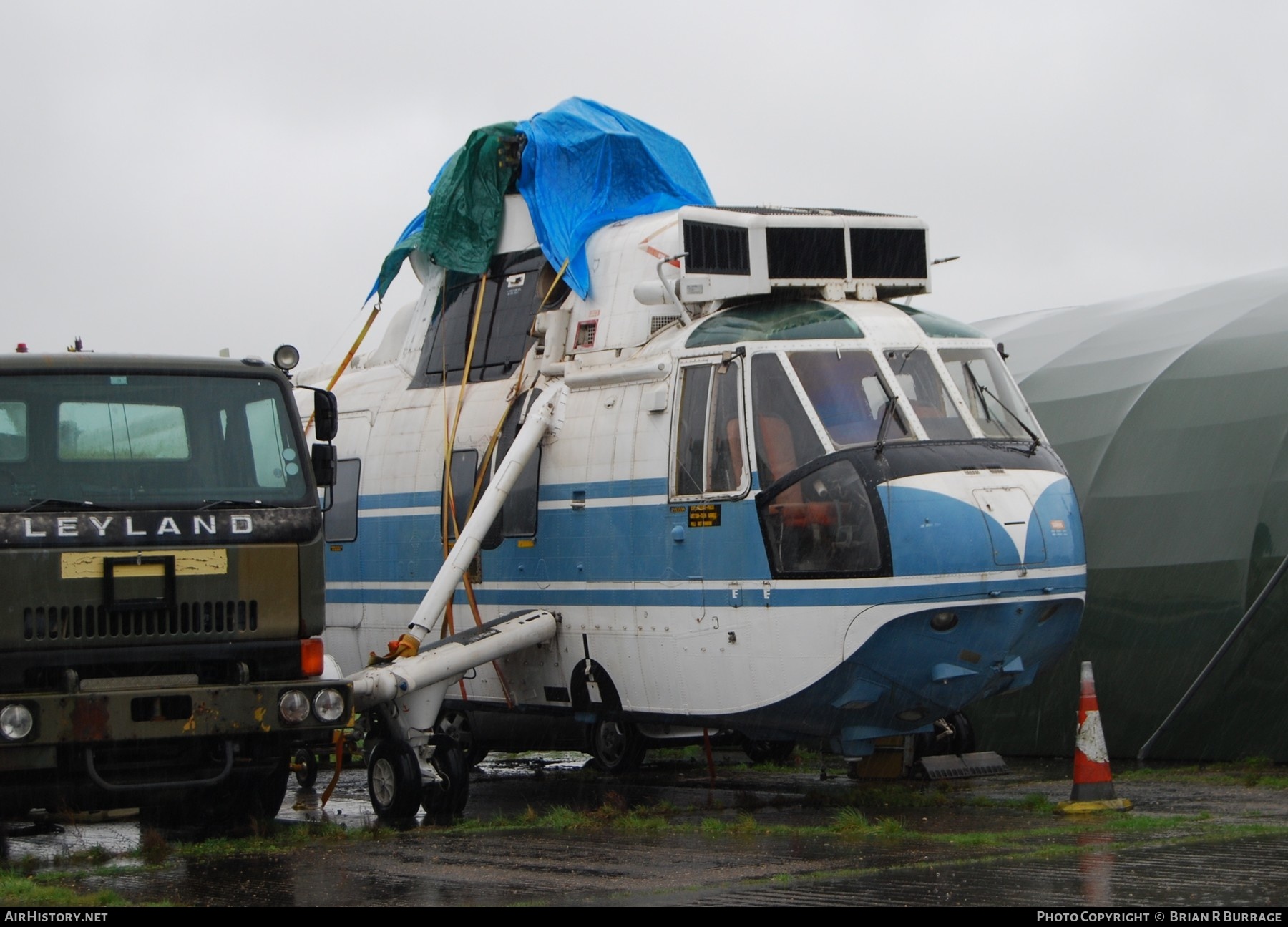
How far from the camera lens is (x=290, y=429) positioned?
1112 centimetres

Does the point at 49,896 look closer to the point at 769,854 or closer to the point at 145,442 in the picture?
the point at 145,442

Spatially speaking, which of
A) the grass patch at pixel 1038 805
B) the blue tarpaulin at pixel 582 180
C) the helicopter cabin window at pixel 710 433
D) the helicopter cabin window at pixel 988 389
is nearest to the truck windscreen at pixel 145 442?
the helicopter cabin window at pixel 710 433

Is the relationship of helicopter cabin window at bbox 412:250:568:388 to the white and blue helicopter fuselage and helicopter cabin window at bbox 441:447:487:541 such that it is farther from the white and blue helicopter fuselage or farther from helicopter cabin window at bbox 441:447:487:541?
helicopter cabin window at bbox 441:447:487:541

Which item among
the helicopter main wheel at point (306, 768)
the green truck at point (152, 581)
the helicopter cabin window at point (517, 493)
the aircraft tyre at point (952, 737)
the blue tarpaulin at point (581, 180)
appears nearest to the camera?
the green truck at point (152, 581)

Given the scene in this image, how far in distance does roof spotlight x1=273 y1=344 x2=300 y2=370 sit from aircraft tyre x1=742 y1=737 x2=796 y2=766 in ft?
21.9

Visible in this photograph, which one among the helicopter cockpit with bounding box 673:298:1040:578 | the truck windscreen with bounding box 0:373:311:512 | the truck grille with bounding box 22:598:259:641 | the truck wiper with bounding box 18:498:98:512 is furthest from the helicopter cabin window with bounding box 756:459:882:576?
the truck wiper with bounding box 18:498:98:512

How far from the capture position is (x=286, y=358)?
454 inches

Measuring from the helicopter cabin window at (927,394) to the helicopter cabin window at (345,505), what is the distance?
5.65 m

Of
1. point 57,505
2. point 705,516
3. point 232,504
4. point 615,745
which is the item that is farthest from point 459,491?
point 57,505

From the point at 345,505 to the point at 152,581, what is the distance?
5.36 m

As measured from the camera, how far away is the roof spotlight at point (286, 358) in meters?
11.5

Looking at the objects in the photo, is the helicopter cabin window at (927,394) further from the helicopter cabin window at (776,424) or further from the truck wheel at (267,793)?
the truck wheel at (267,793)

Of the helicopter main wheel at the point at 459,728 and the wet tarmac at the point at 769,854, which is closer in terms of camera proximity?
the wet tarmac at the point at 769,854
